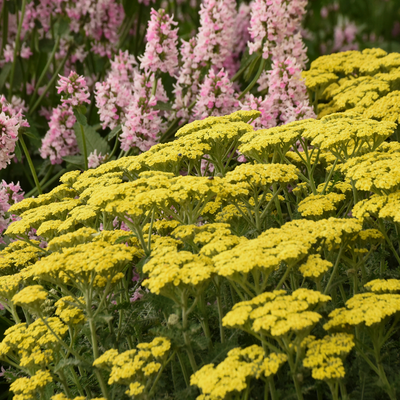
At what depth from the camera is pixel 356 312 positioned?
4.51 feet

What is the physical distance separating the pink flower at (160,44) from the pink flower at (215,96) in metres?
0.29

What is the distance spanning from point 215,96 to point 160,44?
18.8 inches

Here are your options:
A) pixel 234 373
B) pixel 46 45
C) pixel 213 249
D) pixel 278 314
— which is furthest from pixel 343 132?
pixel 46 45

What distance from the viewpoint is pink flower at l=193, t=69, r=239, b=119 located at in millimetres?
2857

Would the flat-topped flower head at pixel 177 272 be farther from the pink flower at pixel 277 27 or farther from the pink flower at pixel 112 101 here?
the pink flower at pixel 277 27

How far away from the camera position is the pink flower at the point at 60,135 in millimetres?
3154

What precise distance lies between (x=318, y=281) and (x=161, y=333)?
52 cm

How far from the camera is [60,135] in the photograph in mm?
3193

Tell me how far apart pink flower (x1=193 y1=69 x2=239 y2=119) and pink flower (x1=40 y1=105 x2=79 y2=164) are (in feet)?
2.75

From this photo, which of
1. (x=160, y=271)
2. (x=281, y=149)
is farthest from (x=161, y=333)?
(x=281, y=149)

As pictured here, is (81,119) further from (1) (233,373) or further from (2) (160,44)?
(1) (233,373)

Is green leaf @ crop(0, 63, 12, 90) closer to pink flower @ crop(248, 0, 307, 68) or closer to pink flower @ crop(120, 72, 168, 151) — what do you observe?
pink flower @ crop(120, 72, 168, 151)

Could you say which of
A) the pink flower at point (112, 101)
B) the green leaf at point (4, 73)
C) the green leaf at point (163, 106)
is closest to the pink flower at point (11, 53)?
the green leaf at point (4, 73)

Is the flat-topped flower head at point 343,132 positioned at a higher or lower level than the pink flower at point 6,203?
higher
